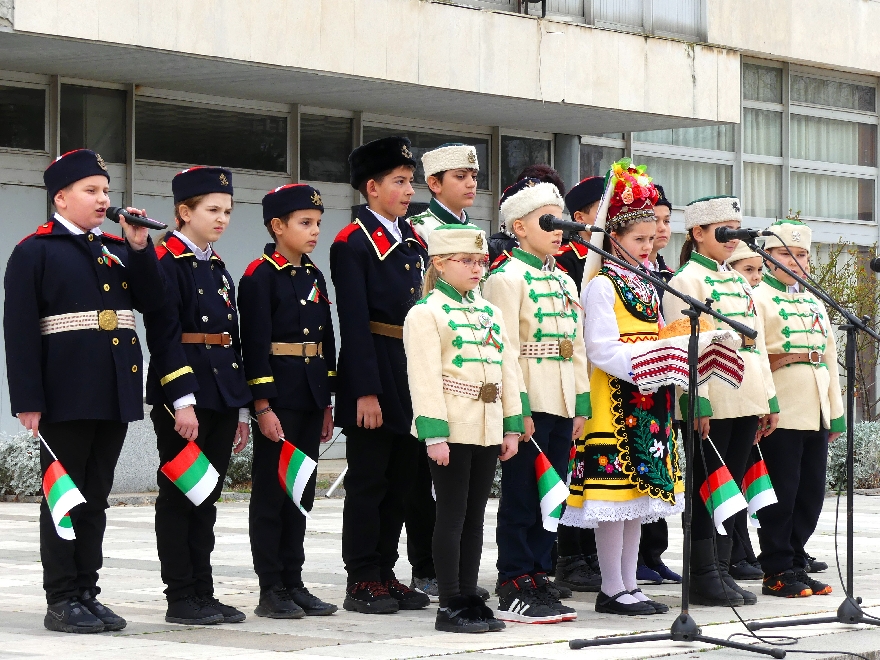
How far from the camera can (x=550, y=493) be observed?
24.2 feet

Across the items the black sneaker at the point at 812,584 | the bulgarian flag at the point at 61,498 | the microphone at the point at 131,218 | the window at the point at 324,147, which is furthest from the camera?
the window at the point at 324,147

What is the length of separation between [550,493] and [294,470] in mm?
1188

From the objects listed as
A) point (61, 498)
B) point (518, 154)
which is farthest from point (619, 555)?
point (518, 154)

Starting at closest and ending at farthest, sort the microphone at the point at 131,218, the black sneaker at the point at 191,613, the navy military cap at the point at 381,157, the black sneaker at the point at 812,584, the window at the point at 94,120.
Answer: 1. the microphone at the point at 131,218
2. the black sneaker at the point at 191,613
3. the navy military cap at the point at 381,157
4. the black sneaker at the point at 812,584
5. the window at the point at 94,120

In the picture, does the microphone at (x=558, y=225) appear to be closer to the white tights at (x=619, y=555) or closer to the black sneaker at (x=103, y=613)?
the white tights at (x=619, y=555)

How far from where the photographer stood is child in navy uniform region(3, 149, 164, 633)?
686cm

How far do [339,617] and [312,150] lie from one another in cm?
1129

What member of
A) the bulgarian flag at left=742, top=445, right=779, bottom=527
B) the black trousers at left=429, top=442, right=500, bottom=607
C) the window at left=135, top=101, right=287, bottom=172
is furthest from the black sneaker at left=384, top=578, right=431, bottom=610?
the window at left=135, top=101, right=287, bottom=172

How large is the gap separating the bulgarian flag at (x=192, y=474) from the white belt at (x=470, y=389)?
113 cm

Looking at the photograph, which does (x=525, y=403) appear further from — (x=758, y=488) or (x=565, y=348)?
(x=758, y=488)

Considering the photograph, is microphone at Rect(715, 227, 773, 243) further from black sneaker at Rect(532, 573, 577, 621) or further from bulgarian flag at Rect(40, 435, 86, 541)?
bulgarian flag at Rect(40, 435, 86, 541)

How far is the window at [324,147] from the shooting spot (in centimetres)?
1808

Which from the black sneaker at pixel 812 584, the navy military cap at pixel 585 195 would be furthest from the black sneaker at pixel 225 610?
the navy military cap at pixel 585 195

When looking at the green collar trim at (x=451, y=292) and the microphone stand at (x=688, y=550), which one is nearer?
the microphone stand at (x=688, y=550)
